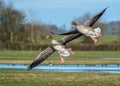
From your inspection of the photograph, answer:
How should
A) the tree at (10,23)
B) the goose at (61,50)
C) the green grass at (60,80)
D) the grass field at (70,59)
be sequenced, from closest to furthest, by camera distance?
the goose at (61,50), the green grass at (60,80), the grass field at (70,59), the tree at (10,23)

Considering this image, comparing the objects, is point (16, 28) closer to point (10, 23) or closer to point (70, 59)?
point (10, 23)

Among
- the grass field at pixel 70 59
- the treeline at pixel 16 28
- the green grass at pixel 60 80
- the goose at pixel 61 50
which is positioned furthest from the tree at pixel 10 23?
the goose at pixel 61 50

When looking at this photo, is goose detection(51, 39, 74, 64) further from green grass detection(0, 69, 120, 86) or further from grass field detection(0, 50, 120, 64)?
grass field detection(0, 50, 120, 64)

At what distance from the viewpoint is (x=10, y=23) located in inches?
3792

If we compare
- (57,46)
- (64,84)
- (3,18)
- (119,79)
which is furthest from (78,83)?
(3,18)

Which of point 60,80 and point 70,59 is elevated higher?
point 60,80

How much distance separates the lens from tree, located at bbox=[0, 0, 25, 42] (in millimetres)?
91000

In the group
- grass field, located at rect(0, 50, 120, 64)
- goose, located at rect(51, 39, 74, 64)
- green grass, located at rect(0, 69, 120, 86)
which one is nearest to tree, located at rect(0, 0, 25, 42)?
grass field, located at rect(0, 50, 120, 64)

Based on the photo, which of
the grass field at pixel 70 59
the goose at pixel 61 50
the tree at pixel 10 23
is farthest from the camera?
the tree at pixel 10 23

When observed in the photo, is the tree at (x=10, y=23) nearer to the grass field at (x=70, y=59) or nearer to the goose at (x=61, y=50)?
the grass field at (x=70, y=59)

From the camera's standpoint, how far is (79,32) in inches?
454

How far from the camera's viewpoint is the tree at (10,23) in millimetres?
91000

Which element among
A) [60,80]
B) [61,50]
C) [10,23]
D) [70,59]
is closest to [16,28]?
[10,23]

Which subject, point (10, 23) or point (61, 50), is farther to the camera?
point (10, 23)
